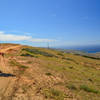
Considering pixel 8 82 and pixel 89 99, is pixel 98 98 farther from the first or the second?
pixel 8 82

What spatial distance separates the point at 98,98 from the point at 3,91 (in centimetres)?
623

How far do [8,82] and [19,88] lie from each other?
1344 mm

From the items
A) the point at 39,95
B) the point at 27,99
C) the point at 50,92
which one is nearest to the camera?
the point at 27,99

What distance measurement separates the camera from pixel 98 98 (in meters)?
7.23

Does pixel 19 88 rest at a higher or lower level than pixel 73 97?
higher

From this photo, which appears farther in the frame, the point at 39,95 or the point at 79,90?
the point at 79,90

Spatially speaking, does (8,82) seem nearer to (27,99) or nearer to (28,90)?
(28,90)

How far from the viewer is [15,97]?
605cm

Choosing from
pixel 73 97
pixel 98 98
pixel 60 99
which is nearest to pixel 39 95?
pixel 60 99

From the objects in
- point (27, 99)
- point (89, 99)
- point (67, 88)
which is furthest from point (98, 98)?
point (27, 99)

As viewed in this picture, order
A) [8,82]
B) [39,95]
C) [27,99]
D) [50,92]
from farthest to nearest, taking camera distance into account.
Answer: [8,82], [50,92], [39,95], [27,99]

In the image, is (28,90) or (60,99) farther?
(28,90)

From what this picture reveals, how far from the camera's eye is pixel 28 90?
7035mm

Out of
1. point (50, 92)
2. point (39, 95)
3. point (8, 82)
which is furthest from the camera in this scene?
point (8, 82)
